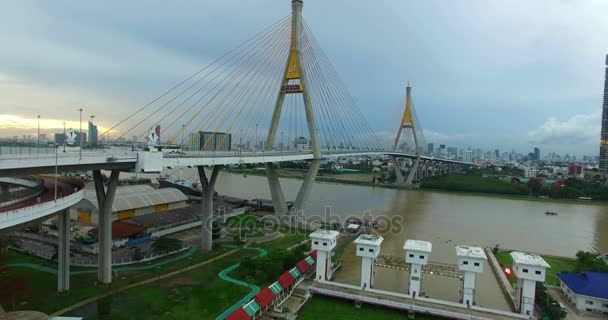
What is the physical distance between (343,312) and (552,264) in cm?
976

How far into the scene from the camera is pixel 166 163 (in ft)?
35.1

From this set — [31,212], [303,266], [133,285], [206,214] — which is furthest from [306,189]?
[31,212]

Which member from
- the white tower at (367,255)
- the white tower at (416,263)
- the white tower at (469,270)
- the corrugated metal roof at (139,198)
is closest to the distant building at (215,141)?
the corrugated metal roof at (139,198)

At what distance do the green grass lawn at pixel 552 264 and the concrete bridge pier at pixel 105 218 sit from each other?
Result: 12422 millimetres

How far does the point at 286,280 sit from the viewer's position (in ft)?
33.5

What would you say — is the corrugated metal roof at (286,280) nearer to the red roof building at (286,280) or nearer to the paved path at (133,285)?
the red roof building at (286,280)

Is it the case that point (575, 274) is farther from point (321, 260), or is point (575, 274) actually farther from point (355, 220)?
point (355, 220)

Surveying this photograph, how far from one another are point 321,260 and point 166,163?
535cm

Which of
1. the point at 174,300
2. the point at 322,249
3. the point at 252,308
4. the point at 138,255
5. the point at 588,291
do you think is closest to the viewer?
the point at 252,308

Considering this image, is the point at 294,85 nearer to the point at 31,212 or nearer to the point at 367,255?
the point at 367,255

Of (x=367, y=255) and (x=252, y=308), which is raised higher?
Result: (x=367, y=255)

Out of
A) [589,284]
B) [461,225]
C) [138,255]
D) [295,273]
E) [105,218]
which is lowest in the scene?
[461,225]

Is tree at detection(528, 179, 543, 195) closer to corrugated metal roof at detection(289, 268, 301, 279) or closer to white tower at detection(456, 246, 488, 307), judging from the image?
white tower at detection(456, 246, 488, 307)

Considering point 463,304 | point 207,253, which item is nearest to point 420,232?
point 463,304
